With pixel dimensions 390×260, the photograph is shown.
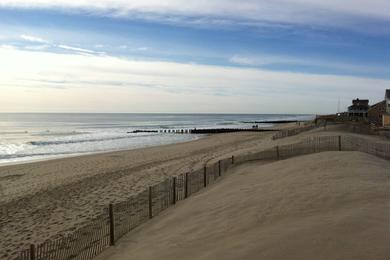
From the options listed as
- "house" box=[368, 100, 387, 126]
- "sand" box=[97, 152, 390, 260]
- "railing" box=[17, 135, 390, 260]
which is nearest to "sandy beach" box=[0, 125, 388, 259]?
"railing" box=[17, 135, 390, 260]

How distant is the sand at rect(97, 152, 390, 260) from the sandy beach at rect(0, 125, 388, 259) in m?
3.94

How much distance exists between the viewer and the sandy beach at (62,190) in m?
14.9

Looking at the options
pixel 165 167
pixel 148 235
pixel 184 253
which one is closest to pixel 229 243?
pixel 184 253

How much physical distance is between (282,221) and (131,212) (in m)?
7.36

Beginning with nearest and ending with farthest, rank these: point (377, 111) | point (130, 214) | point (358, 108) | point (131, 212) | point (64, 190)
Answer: point (130, 214)
point (131, 212)
point (64, 190)
point (377, 111)
point (358, 108)

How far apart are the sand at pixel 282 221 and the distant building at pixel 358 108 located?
94.0m

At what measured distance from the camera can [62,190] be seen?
71.8 feet

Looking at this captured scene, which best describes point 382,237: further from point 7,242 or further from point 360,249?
point 7,242

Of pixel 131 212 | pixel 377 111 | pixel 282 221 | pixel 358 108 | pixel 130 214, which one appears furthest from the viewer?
pixel 358 108

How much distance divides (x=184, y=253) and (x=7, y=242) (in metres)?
7.20

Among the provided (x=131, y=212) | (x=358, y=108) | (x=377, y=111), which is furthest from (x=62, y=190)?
(x=358, y=108)

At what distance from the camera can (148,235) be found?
12.0m

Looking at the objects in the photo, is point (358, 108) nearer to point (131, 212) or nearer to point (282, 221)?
point (131, 212)

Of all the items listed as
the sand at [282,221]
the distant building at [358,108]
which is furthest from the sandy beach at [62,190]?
the distant building at [358,108]
